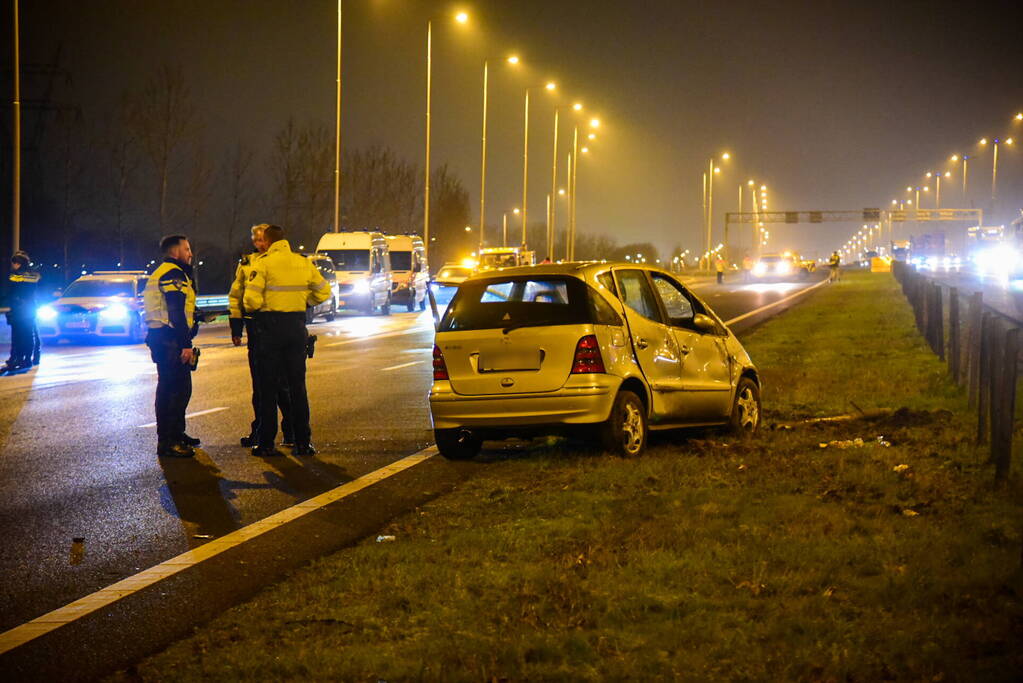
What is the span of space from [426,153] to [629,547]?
54.1 m

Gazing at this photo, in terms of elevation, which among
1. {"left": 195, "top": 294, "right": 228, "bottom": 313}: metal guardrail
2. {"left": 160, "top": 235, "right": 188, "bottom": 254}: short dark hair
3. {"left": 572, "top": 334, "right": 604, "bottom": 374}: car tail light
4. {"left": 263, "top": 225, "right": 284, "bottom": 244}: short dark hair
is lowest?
{"left": 195, "top": 294, "right": 228, "bottom": 313}: metal guardrail

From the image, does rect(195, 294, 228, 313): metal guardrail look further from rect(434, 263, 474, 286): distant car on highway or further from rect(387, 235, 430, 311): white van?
rect(434, 263, 474, 286): distant car on highway

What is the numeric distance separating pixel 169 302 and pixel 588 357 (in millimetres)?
3413

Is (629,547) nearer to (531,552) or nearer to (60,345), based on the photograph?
(531,552)

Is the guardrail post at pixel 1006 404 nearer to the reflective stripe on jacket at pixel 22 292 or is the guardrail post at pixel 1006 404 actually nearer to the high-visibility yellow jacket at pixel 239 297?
the high-visibility yellow jacket at pixel 239 297

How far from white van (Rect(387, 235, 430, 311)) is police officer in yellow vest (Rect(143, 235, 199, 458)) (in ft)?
118

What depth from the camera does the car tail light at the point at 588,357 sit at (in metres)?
10.1

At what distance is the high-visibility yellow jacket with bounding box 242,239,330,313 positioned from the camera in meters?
11.0

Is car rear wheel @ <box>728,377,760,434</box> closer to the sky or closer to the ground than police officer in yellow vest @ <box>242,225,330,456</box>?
closer to the ground

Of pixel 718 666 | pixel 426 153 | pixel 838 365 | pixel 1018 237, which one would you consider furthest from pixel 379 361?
pixel 1018 237

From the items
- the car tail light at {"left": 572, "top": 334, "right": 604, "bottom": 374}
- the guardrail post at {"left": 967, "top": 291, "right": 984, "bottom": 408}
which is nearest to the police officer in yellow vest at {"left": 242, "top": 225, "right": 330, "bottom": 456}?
the car tail light at {"left": 572, "top": 334, "right": 604, "bottom": 374}

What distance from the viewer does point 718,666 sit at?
496 centimetres

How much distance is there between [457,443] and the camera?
1066 centimetres

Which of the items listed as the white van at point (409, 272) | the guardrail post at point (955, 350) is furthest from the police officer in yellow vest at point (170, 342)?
the white van at point (409, 272)
